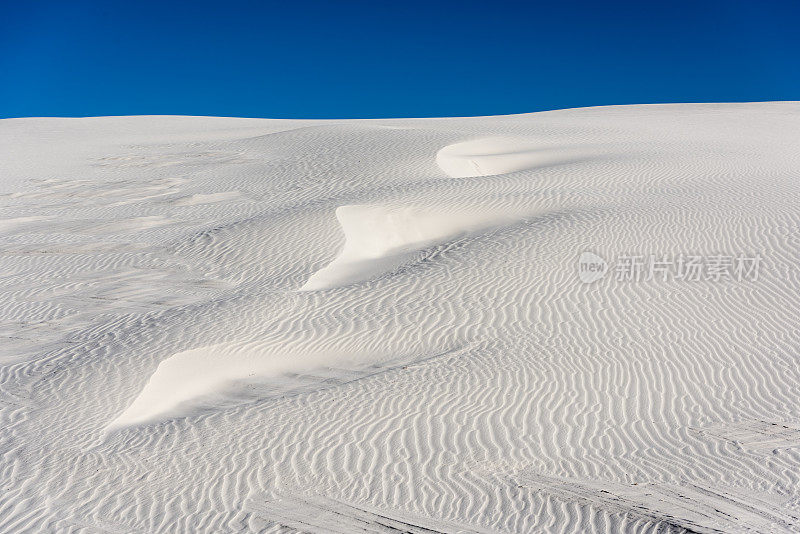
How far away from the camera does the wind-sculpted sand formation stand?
6.39m

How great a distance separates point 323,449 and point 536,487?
226 centimetres

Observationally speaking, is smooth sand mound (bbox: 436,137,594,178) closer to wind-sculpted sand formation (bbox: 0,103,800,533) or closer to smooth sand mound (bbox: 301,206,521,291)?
wind-sculpted sand formation (bbox: 0,103,800,533)

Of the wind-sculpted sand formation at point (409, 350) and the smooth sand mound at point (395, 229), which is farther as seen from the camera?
the smooth sand mound at point (395, 229)

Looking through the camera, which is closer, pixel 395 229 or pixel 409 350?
pixel 409 350

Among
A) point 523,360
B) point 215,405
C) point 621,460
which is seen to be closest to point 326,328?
point 215,405

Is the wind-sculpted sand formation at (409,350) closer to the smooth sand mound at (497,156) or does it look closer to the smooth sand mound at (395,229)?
the smooth sand mound at (395,229)

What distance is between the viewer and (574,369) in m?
9.01

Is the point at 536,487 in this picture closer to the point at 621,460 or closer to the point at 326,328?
the point at 621,460

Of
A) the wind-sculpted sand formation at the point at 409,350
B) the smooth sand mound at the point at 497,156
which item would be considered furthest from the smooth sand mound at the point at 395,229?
the smooth sand mound at the point at 497,156

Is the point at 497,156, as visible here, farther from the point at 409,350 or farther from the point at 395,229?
the point at 409,350

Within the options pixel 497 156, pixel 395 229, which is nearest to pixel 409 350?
pixel 395 229

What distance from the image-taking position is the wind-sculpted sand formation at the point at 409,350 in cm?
639

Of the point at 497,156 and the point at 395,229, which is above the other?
the point at 497,156

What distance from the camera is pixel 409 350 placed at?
10.0 metres
